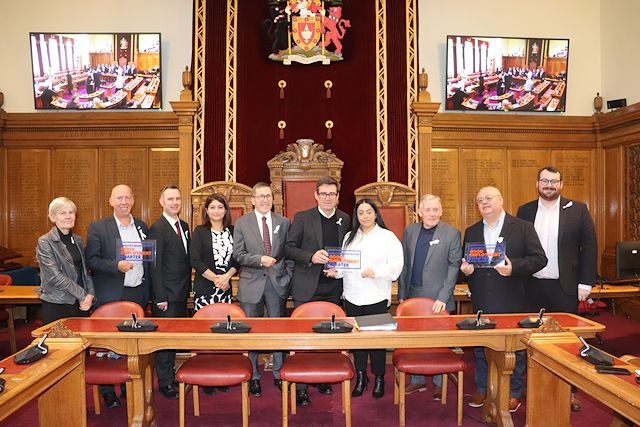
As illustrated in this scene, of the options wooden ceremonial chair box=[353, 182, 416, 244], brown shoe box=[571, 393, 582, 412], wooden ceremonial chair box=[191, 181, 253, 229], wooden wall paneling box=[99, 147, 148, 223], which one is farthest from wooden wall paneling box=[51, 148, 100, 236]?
brown shoe box=[571, 393, 582, 412]

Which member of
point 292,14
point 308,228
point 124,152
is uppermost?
point 292,14

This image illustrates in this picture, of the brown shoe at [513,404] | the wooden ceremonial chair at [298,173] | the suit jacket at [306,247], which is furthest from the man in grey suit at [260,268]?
the wooden ceremonial chair at [298,173]

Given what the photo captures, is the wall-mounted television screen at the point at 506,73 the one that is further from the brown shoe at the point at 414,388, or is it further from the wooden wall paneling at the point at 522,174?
the brown shoe at the point at 414,388

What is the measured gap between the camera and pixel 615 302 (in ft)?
24.0

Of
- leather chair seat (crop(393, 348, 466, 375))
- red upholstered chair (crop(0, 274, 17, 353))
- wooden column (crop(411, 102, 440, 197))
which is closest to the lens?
leather chair seat (crop(393, 348, 466, 375))

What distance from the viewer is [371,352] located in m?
4.03

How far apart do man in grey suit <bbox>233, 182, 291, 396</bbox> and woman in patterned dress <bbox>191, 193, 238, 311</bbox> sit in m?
0.12

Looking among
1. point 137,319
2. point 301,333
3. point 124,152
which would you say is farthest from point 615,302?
point 124,152

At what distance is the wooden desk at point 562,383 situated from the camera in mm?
2176

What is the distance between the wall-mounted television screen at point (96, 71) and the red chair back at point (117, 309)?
4.90 meters

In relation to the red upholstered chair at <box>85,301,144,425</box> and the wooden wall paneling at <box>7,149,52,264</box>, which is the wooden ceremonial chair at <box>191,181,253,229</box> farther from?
the red upholstered chair at <box>85,301,144,425</box>

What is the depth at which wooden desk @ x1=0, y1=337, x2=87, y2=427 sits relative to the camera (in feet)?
8.09

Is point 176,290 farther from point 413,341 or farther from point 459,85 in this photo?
point 459,85

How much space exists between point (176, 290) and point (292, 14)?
5.04 metres
